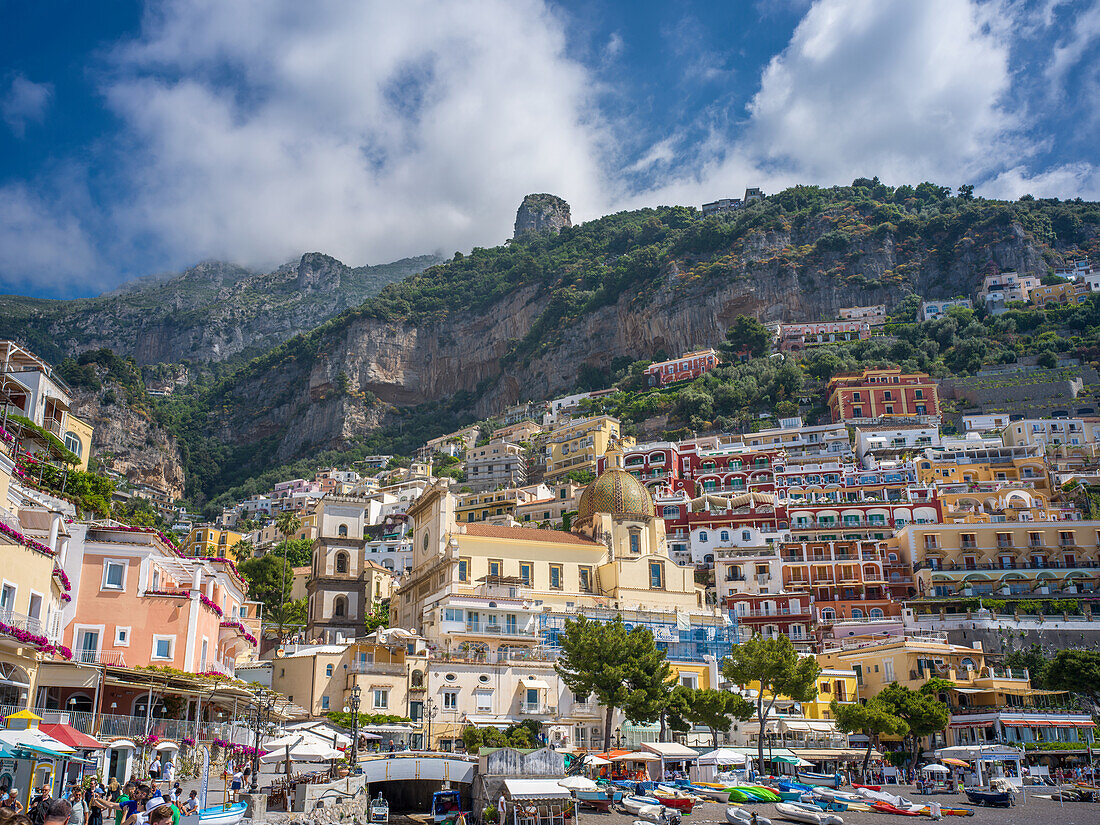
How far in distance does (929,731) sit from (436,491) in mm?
28059

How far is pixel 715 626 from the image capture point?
54969 millimetres

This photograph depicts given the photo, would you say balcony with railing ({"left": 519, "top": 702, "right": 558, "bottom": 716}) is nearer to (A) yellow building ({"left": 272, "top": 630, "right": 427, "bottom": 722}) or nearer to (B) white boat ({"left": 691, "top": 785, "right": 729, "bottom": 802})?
(A) yellow building ({"left": 272, "top": 630, "right": 427, "bottom": 722})

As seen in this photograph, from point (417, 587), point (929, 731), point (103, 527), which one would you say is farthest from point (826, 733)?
point (103, 527)

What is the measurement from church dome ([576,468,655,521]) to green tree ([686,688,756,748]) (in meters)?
16.0

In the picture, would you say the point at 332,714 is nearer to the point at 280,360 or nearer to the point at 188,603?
the point at 188,603

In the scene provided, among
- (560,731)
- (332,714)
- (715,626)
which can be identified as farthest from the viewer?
(715,626)

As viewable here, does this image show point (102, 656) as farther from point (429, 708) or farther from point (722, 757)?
point (722, 757)

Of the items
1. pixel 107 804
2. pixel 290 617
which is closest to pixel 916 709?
pixel 107 804

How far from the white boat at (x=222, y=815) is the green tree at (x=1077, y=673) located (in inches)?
1693

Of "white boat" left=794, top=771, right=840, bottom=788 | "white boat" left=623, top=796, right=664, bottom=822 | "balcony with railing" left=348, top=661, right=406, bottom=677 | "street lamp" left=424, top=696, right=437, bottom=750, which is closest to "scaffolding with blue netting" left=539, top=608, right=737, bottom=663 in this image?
"street lamp" left=424, top=696, right=437, bottom=750

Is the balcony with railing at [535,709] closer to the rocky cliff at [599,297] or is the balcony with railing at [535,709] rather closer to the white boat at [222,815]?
the white boat at [222,815]

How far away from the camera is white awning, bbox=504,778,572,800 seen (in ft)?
97.3

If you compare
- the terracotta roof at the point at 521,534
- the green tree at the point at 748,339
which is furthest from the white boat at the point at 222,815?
the green tree at the point at 748,339

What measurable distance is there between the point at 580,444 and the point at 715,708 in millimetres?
64018
